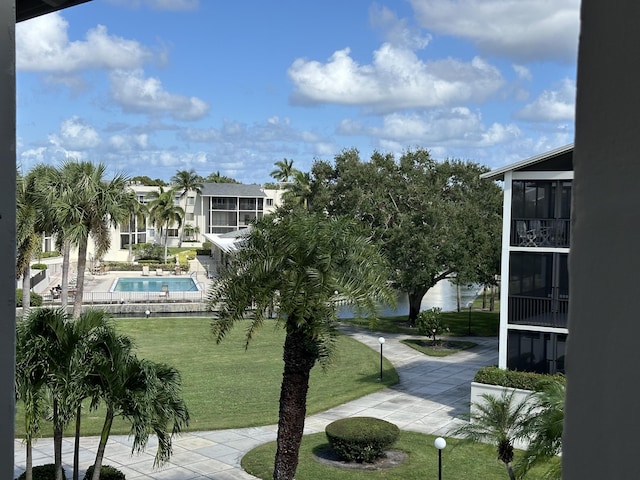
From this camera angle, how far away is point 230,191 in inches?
2923

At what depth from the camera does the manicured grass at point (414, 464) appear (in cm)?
1481

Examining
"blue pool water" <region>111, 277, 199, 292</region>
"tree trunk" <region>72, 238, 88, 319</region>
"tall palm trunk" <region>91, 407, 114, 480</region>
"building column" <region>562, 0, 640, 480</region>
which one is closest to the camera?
"building column" <region>562, 0, 640, 480</region>

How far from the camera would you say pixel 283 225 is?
11859 mm

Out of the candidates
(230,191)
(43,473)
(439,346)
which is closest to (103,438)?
(43,473)

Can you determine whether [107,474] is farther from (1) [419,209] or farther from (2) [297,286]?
(1) [419,209]

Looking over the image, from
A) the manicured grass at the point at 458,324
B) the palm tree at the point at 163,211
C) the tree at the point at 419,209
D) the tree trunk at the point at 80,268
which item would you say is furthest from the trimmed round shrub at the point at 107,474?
the palm tree at the point at 163,211

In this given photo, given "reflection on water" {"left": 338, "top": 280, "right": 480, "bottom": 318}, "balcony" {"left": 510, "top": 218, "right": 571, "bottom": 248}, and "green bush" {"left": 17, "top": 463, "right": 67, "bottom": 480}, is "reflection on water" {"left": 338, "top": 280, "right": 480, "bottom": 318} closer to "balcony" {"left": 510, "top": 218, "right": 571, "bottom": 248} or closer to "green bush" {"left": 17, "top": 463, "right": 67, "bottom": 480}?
"balcony" {"left": 510, "top": 218, "right": 571, "bottom": 248}

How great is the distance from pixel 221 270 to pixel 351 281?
235cm

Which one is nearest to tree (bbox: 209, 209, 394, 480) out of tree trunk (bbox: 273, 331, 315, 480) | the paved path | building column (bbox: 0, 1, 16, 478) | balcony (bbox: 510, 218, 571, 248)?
tree trunk (bbox: 273, 331, 315, 480)

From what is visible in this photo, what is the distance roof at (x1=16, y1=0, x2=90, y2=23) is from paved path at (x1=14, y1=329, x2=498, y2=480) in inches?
540

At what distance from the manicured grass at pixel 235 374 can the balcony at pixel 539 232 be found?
595cm

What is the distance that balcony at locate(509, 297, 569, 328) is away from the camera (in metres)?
17.3

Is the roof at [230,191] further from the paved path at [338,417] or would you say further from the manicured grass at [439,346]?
the paved path at [338,417]

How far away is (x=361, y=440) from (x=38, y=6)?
14.7 m
